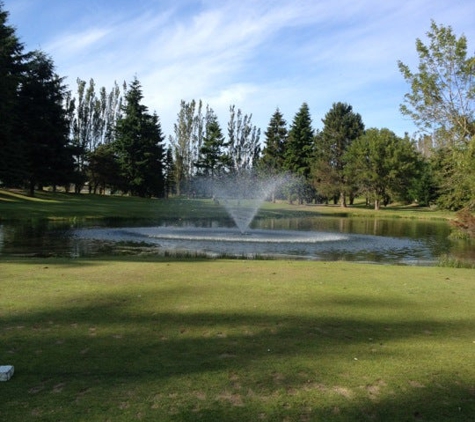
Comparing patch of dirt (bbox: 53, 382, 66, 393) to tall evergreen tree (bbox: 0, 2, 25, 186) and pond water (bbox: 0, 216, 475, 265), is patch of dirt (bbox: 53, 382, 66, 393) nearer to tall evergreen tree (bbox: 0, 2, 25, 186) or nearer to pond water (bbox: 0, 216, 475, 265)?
pond water (bbox: 0, 216, 475, 265)

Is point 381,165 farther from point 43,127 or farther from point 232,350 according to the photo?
point 232,350

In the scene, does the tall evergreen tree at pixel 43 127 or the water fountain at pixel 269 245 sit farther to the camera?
the tall evergreen tree at pixel 43 127

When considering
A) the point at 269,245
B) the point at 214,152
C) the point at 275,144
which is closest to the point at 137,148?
the point at 214,152

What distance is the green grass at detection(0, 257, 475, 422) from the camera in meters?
3.65

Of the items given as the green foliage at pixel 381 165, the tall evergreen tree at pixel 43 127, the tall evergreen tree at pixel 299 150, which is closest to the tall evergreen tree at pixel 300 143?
the tall evergreen tree at pixel 299 150

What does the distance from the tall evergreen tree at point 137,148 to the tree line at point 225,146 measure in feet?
0.52

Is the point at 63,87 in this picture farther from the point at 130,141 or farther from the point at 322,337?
the point at 322,337

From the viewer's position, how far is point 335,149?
7481cm

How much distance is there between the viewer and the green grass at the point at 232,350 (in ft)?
12.0

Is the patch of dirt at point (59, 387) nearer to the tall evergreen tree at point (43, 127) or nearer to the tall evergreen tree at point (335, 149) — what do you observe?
the tall evergreen tree at point (43, 127)

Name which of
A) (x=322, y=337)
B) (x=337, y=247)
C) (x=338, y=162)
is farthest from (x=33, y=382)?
(x=338, y=162)

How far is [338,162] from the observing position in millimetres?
74562

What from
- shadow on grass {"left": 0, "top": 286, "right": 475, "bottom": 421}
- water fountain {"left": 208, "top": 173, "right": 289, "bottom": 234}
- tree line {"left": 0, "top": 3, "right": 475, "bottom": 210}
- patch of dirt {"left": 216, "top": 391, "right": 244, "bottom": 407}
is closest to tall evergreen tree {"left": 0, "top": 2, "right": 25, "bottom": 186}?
tree line {"left": 0, "top": 3, "right": 475, "bottom": 210}

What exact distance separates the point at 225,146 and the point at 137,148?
1650cm
